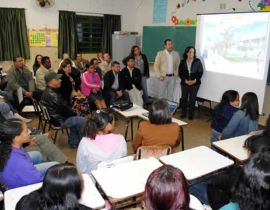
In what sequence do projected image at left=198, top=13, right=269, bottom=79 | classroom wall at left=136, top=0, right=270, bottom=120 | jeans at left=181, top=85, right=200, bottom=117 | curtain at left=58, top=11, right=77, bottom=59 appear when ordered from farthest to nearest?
1. curtain at left=58, top=11, right=77, bottom=59
2. jeans at left=181, top=85, right=200, bottom=117
3. classroom wall at left=136, top=0, right=270, bottom=120
4. projected image at left=198, top=13, right=269, bottom=79

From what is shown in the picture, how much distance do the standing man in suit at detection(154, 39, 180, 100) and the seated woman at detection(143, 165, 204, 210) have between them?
16.0 ft

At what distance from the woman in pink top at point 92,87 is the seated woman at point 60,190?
3.85 m

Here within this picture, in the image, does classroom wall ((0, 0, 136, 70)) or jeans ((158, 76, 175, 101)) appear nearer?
jeans ((158, 76, 175, 101))

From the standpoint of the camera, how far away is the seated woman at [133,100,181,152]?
8.61 feet

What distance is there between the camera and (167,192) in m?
1.23

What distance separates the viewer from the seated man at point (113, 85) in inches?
216

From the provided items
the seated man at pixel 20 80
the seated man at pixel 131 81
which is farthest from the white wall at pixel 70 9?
the seated man at pixel 131 81

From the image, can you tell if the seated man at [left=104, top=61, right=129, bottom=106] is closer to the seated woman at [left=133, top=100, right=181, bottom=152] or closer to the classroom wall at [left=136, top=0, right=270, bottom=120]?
the classroom wall at [left=136, top=0, right=270, bottom=120]

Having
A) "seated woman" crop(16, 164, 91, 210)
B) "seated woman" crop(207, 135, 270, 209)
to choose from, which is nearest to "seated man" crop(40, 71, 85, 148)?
"seated woman" crop(207, 135, 270, 209)

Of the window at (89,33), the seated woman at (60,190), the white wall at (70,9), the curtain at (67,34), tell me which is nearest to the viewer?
the seated woman at (60,190)

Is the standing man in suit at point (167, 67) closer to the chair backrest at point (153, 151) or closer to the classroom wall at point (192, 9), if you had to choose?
the classroom wall at point (192, 9)

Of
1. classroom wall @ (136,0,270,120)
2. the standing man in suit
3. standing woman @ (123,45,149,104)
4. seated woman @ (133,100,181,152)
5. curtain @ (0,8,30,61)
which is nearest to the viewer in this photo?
seated woman @ (133,100,181,152)

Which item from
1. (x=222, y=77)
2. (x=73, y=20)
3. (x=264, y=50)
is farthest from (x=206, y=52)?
(x=73, y=20)

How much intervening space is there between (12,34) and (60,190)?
620 cm
